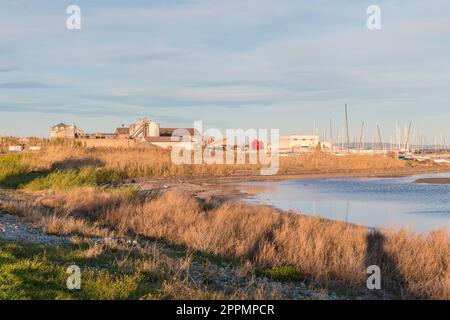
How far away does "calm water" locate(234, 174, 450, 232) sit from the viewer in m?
22.7

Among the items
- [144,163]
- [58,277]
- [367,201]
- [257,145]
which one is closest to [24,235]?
[58,277]

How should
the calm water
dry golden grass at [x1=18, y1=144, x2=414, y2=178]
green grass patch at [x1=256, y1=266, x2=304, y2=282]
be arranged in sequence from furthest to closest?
dry golden grass at [x1=18, y1=144, x2=414, y2=178]
the calm water
green grass patch at [x1=256, y1=266, x2=304, y2=282]

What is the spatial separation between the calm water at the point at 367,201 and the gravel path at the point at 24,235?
10024mm

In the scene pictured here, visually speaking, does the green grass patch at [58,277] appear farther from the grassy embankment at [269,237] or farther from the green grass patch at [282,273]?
the grassy embankment at [269,237]

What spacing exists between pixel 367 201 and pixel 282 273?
66.4ft

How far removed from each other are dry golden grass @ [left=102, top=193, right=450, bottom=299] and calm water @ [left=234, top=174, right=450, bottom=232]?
111 inches

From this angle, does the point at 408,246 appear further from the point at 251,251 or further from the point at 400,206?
Result: the point at 400,206

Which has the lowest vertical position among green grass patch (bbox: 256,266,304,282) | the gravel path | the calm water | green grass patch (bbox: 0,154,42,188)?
the calm water

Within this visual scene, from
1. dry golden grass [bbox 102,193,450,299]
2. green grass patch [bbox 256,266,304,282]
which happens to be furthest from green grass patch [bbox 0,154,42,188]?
green grass patch [bbox 256,266,304,282]

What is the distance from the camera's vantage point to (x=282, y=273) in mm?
11359

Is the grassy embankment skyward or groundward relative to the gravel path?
groundward

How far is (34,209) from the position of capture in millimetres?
17625

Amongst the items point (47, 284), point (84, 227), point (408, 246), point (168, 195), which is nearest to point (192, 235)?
point (84, 227)

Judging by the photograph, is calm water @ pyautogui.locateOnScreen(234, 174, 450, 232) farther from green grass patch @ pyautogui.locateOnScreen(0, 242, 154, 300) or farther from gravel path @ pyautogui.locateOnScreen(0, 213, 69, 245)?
green grass patch @ pyautogui.locateOnScreen(0, 242, 154, 300)
